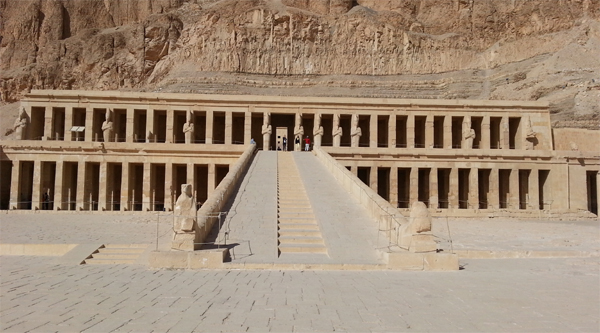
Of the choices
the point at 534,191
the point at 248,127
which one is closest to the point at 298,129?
the point at 248,127

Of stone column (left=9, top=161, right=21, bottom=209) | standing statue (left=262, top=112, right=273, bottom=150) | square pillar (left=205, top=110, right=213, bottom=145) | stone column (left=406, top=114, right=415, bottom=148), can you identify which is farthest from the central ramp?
stone column (left=9, top=161, right=21, bottom=209)

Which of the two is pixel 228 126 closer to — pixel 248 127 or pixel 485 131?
pixel 248 127

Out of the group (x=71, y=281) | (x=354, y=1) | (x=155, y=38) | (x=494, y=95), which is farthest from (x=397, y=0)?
(x=71, y=281)

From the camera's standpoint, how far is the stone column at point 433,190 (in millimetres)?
30688

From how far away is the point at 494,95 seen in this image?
52125 mm

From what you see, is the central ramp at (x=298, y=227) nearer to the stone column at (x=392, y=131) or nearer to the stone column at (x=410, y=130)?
the stone column at (x=392, y=131)

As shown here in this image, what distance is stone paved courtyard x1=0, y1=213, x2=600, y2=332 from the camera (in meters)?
6.63

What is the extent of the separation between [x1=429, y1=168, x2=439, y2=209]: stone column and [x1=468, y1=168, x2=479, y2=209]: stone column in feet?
7.66

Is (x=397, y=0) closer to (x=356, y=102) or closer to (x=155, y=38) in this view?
(x=155, y=38)

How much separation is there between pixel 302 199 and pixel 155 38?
5356cm

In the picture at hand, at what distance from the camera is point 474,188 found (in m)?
30.9

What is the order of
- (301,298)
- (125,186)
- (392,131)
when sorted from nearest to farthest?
(301,298) → (125,186) → (392,131)

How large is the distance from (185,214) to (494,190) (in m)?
24.8

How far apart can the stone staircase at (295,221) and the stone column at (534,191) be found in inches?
711
